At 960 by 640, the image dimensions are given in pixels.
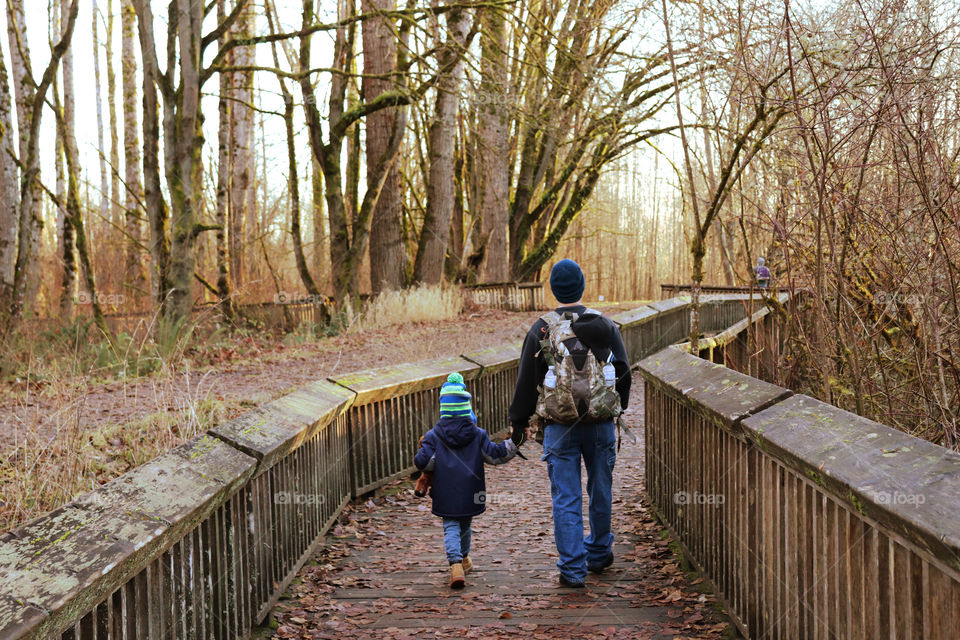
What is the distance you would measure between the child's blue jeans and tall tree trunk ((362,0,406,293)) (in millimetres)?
13150

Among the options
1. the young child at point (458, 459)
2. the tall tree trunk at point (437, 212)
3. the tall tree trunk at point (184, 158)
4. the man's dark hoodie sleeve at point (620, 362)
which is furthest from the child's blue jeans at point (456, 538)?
the tall tree trunk at point (437, 212)

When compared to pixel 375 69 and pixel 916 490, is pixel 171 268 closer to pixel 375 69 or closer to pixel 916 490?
pixel 375 69

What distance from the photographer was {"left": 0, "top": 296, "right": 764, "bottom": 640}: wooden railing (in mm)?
2479

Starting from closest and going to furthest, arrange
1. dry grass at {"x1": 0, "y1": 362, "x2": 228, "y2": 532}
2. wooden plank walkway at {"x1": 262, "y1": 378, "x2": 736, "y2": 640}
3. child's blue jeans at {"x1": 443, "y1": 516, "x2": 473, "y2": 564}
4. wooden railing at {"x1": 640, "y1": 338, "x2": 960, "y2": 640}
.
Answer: wooden railing at {"x1": 640, "y1": 338, "x2": 960, "y2": 640} → wooden plank walkway at {"x1": 262, "y1": 378, "x2": 736, "y2": 640} → dry grass at {"x1": 0, "y1": 362, "x2": 228, "y2": 532} → child's blue jeans at {"x1": 443, "y1": 516, "x2": 473, "y2": 564}

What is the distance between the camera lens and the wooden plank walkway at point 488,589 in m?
4.71

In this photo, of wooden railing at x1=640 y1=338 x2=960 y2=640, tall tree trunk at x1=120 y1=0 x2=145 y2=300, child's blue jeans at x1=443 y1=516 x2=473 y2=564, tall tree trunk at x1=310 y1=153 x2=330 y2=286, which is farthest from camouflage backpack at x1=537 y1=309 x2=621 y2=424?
tall tree trunk at x1=310 y1=153 x2=330 y2=286

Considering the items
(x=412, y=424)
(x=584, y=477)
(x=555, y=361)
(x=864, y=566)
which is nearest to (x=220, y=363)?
(x=412, y=424)

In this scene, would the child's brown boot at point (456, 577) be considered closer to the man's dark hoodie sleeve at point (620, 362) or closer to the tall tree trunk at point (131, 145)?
the man's dark hoodie sleeve at point (620, 362)

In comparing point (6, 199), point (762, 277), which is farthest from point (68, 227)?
point (762, 277)

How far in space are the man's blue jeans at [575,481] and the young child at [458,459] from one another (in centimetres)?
45

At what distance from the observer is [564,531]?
530 centimetres

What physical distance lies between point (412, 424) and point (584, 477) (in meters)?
1.83

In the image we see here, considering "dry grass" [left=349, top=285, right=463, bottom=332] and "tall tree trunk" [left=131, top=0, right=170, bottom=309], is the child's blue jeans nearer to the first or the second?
"tall tree trunk" [left=131, top=0, right=170, bottom=309]

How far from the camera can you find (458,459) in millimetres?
5840
